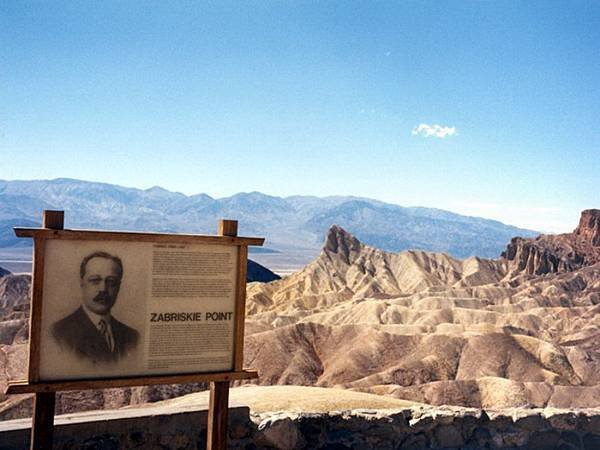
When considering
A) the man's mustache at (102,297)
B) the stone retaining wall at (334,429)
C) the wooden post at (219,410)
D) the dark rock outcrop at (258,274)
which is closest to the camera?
the man's mustache at (102,297)

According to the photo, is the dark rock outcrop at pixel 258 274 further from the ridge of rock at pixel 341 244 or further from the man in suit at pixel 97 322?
the man in suit at pixel 97 322

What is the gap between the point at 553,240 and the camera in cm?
12575

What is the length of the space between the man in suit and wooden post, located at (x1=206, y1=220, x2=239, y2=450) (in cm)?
121

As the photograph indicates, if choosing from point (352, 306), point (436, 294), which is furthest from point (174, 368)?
point (436, 294)

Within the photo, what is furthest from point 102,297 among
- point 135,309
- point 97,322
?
point 135,309

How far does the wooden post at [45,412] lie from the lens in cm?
648

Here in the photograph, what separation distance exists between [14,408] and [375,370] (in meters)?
21.1

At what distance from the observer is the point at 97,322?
21.7 ft

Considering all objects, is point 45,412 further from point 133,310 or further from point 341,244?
point 341,244

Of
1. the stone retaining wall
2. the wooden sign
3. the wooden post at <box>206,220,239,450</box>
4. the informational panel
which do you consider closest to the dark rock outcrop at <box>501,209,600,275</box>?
the stone retaining wall

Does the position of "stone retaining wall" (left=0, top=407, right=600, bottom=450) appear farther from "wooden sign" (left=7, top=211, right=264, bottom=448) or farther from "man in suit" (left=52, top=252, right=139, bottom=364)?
"man in suit" (left=52, top=252, right=139, bottom=364)

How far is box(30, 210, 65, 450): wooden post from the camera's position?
6480 millimetres

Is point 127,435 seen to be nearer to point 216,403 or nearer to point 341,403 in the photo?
point 216,403

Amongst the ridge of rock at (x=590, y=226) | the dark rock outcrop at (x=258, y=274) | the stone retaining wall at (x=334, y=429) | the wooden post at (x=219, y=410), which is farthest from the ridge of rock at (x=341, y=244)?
the wooden post at (x=219, y=410)
